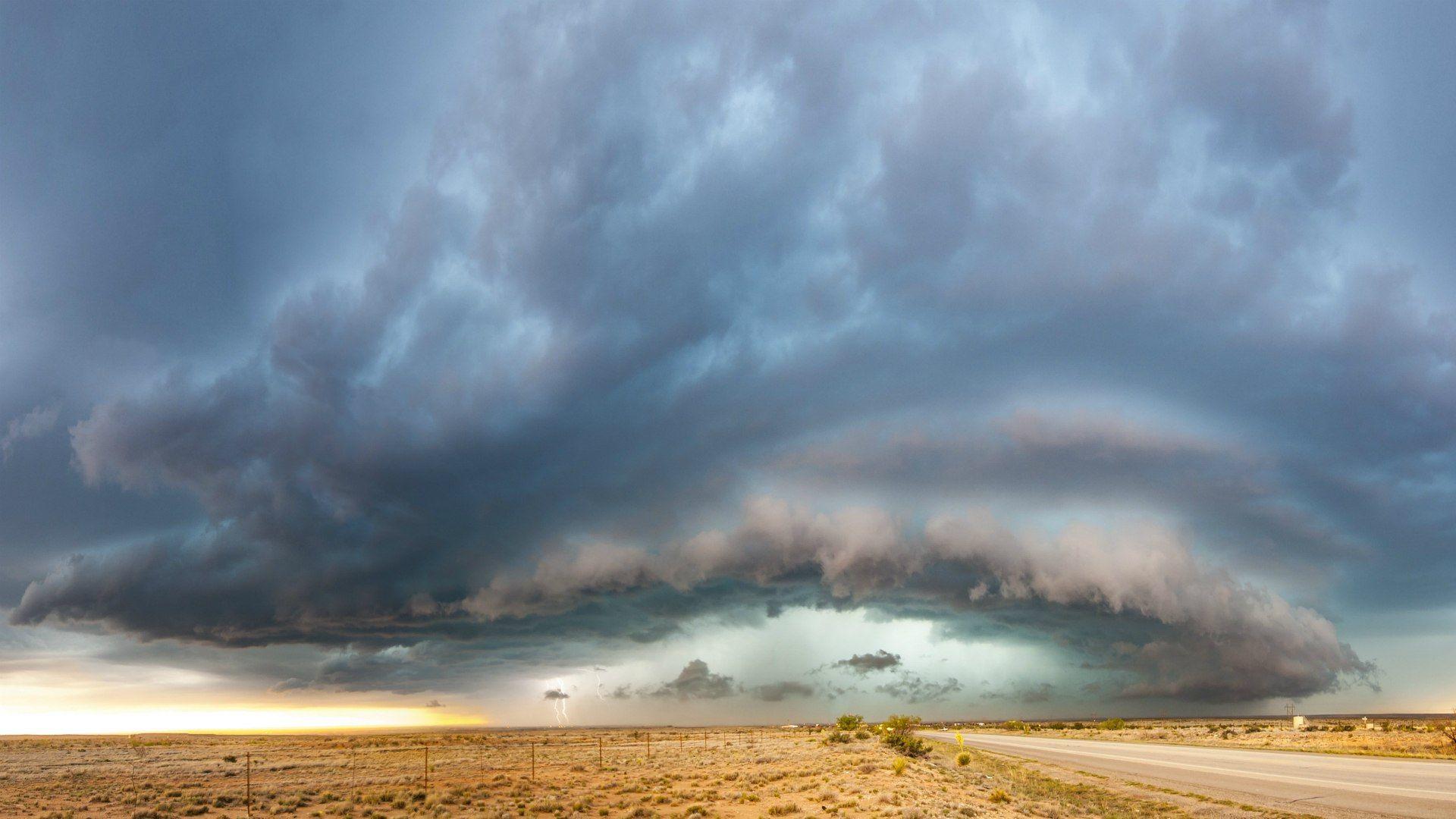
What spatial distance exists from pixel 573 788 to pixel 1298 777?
36673 mm

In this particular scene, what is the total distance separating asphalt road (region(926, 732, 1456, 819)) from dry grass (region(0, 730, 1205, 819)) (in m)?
4.09

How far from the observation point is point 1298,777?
3544cm

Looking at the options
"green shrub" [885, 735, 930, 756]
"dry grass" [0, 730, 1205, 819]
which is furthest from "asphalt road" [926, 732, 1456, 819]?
"green shrub" [885, 735, 930, 756]

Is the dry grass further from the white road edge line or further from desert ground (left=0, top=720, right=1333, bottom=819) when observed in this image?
the white road edge line

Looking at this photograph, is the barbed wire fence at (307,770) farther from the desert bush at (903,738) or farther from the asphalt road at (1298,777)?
the asphalt road at (1298,777)

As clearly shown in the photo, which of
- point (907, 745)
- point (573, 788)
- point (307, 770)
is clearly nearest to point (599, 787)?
point (573, 788)

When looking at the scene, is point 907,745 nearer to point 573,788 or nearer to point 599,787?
point 599,787

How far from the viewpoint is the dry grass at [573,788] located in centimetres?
3269

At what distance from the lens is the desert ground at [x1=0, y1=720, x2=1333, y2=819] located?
32.1m

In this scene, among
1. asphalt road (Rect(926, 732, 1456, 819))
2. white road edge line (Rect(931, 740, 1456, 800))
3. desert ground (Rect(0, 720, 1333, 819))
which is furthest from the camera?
desert ground (Rect(0, 720, 1333, 819))

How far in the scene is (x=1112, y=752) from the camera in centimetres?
6194

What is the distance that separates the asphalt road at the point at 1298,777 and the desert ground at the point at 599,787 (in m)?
2.22

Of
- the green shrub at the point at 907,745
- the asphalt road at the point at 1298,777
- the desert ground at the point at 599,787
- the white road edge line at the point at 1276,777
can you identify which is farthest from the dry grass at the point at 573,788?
the white road edge line at the point at 1276,777

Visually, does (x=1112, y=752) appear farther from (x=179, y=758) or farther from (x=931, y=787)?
(x=179, y=758)
